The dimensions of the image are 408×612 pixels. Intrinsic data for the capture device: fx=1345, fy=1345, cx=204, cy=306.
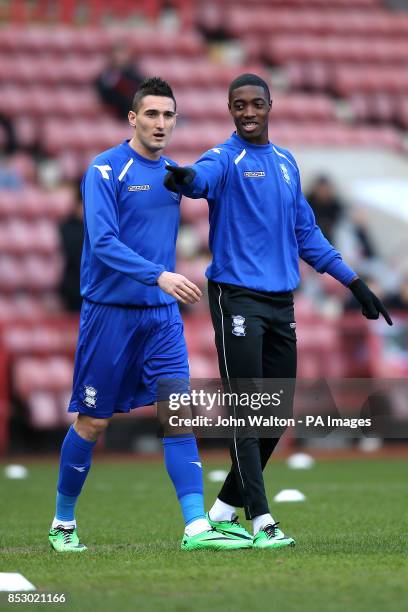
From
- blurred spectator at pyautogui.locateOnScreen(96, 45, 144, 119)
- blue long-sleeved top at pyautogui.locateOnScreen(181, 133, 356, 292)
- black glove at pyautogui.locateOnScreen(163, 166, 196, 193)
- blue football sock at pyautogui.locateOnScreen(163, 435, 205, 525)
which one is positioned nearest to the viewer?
black glove at pyautogui.locateOnScreen(163, 166, 196, 193)

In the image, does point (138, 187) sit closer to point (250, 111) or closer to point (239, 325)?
point (250, 111)

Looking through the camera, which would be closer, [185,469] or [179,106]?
[185,469]

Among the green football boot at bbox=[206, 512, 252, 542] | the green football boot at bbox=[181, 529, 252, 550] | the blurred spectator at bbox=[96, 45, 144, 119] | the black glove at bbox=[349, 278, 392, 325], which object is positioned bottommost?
the green football boot at bbox=[206, 512, 252, 542]

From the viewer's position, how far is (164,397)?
6.11 meters

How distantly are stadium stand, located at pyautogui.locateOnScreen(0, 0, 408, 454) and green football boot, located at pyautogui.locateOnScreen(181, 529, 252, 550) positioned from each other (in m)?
7.33

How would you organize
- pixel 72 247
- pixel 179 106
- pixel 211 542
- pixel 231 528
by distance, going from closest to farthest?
pixel 211 542
pixel 231 528
pixel 72 247
pixel 179 106

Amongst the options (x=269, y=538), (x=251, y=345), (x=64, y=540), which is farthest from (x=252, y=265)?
(x=64, y=540)

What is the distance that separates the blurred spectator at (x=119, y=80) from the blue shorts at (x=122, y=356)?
10947mm

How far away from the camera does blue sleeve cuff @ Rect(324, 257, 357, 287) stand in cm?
652

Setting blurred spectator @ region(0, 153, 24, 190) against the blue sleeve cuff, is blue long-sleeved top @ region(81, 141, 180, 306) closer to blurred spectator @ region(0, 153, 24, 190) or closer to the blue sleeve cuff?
the blue sleeve cuff

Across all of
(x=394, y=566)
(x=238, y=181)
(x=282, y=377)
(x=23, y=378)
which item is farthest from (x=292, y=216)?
(x=23, y=378)

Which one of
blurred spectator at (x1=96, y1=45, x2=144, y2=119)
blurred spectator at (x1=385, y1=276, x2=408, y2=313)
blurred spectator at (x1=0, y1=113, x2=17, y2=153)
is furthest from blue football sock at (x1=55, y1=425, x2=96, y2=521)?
blurred spectator at (x1=0, y1=113, x2=17, y2=153)

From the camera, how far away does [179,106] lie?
1878cm

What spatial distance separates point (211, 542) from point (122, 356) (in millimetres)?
934
